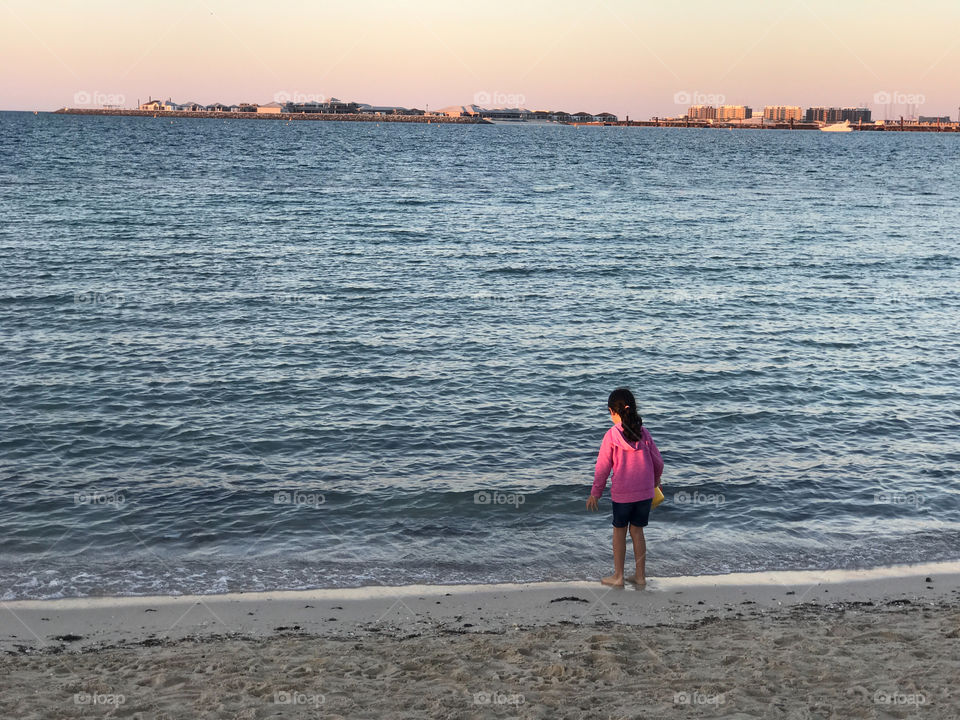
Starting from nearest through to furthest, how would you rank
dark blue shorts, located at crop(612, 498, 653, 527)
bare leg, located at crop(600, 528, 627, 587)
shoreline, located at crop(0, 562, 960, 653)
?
shoreline, located at crop(0, 562, 960, 653), dark blue shorts, located at crop(612, 498, 653, 527), bare leg, located at crop(600, 528, 627, 587)

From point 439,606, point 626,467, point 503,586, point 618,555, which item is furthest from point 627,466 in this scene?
point 439,606

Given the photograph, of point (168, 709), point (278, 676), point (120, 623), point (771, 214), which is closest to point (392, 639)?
point (278, 676)

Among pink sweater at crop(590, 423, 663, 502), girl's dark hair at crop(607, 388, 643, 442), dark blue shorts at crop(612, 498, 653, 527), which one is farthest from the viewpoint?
dark blue shorts at crop(612, 498, 653, 527)

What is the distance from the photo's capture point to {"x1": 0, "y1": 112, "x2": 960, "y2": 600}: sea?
31.4 ft

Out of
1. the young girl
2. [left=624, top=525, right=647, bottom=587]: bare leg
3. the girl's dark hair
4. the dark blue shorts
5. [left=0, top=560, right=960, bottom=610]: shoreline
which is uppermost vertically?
the girl's dark hair

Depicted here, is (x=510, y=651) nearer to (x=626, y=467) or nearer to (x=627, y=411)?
(x=626, y=467)

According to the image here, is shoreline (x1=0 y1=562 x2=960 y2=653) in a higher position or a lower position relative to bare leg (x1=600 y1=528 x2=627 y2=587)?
lower

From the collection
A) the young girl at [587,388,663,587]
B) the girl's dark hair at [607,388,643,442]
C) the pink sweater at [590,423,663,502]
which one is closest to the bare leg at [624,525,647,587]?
the young girl at [587,388,663,587]

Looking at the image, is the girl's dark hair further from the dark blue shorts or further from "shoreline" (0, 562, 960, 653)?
"shoreline" (0, 562, 960, 653)

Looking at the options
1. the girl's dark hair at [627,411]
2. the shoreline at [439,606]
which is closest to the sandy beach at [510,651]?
the shoreline at [439,606]

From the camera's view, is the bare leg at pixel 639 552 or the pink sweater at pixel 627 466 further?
the bare leg at pixel 639 552

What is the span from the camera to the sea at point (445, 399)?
31.4 ft

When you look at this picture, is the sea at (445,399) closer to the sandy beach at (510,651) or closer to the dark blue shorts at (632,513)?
the sandy beach at (510,651)

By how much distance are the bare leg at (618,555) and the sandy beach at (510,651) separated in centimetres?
11
